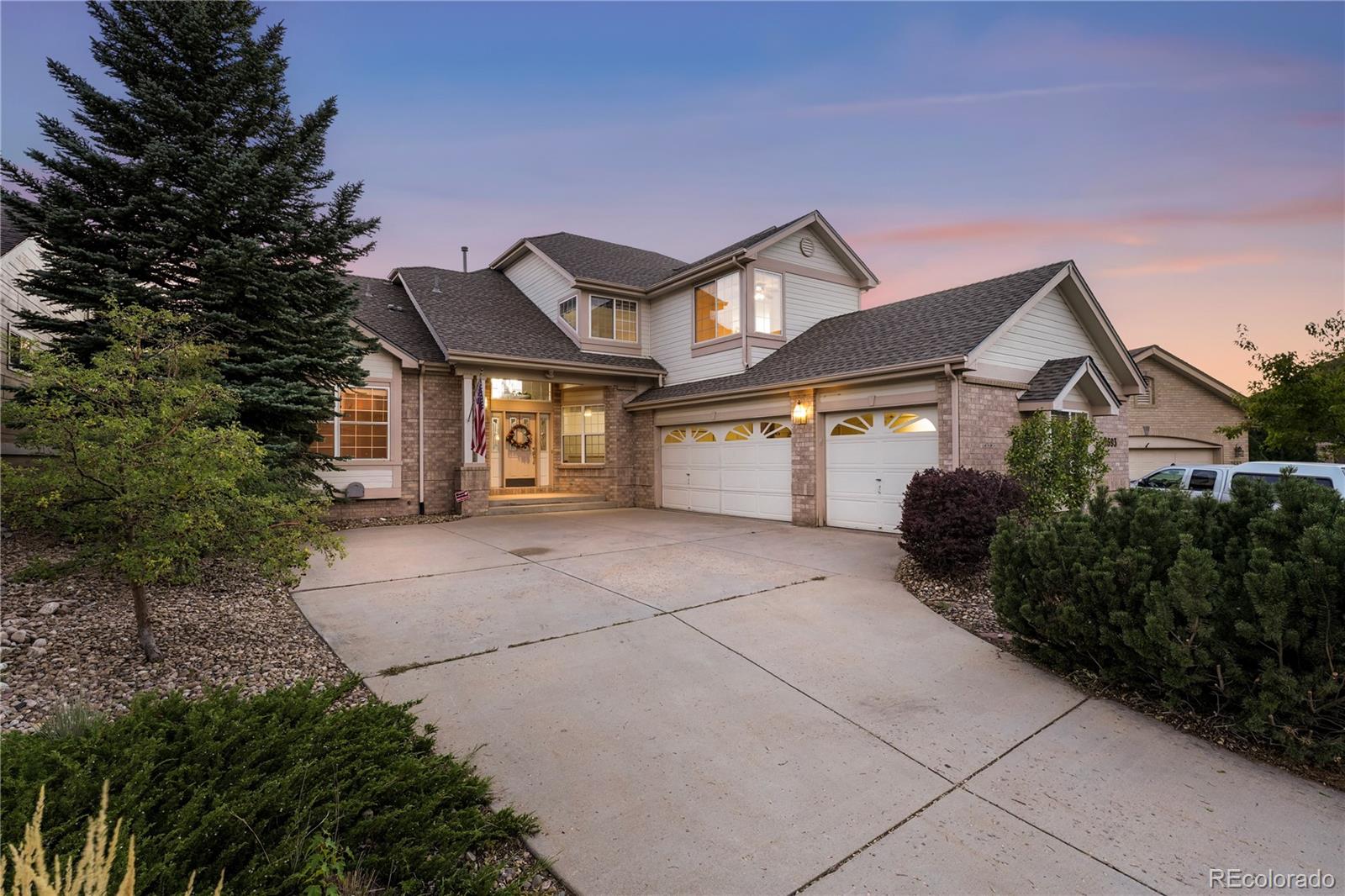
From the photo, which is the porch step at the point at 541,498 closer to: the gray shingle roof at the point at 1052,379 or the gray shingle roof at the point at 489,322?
the gray shingle roof at the point at 489,322

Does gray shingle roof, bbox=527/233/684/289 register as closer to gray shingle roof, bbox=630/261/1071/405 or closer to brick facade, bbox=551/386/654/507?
brick facade, bbox=551/386/654/507

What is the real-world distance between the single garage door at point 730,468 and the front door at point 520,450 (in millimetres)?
4216

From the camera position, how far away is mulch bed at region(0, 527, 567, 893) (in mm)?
3357

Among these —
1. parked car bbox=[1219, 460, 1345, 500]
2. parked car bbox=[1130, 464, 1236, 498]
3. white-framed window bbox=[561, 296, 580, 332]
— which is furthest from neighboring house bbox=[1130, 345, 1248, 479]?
white-framed window bbox=[561, 296, 580, 332]

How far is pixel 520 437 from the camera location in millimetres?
16422

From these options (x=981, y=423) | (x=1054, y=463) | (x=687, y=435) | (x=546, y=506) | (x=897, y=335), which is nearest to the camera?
(x=1054, y=463)

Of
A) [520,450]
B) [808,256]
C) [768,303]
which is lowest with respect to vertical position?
[520,450]

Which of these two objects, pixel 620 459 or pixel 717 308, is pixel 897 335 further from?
pixel 620 459

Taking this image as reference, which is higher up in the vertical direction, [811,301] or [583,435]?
[811,301]

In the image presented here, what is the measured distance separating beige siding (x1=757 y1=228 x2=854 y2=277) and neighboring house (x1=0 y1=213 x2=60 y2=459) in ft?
41.4

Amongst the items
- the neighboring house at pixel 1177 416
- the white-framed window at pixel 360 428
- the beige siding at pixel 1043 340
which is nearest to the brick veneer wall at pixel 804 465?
the beige siding at pixel 1043 340

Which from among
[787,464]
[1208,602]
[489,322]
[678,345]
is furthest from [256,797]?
[489,322]

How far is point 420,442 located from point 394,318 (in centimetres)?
371

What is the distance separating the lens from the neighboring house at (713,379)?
10.3 meters
